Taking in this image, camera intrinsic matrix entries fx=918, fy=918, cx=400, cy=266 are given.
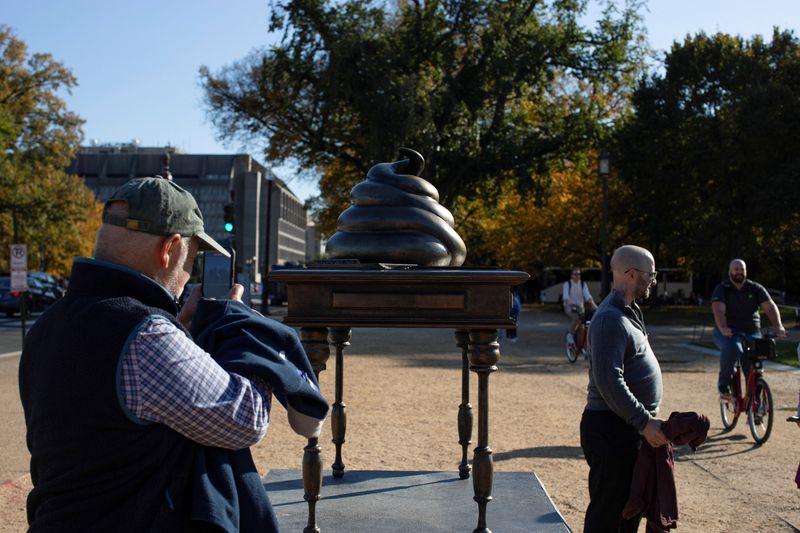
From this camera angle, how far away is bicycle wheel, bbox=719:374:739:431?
10.0m

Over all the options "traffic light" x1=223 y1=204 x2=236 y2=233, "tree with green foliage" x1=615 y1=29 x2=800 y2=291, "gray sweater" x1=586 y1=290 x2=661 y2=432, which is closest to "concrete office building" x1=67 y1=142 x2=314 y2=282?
"tree with green foliage" x1=615 y1=29 x2=800 y2=291

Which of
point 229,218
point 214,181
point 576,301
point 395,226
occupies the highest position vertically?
point 214,181

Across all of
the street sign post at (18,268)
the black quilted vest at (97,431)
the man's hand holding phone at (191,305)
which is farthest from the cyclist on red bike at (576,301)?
the black quilted vest at (97,431)

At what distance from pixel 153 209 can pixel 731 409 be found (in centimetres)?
915

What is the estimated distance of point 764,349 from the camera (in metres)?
9.59

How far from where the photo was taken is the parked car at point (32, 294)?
37.4 metres

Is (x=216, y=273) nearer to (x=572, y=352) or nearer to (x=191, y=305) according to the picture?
(x=191, y=305)

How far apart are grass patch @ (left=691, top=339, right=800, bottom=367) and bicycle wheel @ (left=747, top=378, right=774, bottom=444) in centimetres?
711

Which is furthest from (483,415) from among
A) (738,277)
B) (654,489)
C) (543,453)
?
(738,277)

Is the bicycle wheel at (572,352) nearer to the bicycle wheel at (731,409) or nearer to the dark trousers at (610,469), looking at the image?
the bicycle wheel at (731,409)

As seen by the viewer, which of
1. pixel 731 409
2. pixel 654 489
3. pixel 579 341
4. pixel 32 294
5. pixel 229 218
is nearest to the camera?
pixel 654 489

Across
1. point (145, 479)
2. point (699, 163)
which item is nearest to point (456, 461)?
point (145, 479)

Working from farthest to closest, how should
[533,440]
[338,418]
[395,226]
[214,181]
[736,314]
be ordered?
[214,181] → [736,314] → [533,440] → [338,418] → [395,226]

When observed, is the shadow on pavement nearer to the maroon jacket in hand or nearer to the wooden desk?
the maroon jacket in hand
